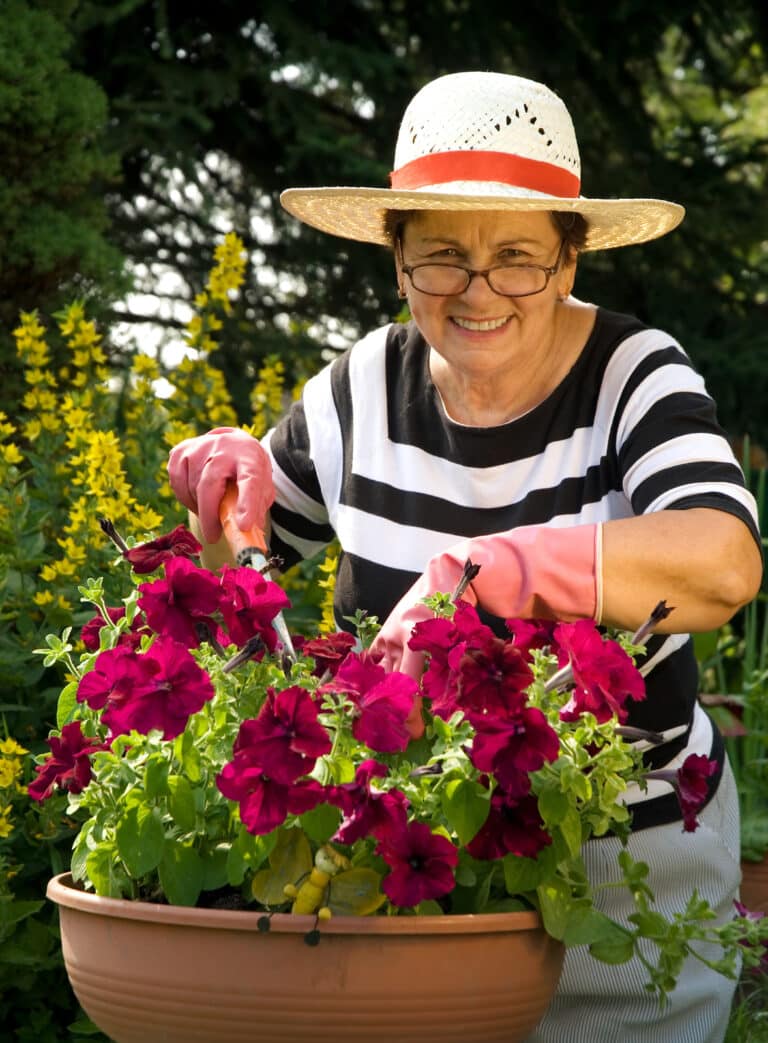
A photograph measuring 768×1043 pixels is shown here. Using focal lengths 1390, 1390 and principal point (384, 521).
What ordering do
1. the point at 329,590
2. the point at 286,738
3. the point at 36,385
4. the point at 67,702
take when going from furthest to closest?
the point at 36,385 < the point at 329,590 < the point at 67,702 < the point at 286,738

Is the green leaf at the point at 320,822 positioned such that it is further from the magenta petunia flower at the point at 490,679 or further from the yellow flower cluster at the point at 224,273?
the yellow flower cluster at the point at 224,273

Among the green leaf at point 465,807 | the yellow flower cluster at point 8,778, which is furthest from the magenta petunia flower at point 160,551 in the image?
the yellow flower cluster at point 8,778

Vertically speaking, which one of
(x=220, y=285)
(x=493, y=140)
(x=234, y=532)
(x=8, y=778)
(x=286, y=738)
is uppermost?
(x=493, y=140)

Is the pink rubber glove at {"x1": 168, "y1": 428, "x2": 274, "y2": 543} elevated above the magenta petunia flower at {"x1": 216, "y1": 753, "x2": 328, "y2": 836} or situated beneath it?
elevated above

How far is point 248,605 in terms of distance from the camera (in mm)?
1379

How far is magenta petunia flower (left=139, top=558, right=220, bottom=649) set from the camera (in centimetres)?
137

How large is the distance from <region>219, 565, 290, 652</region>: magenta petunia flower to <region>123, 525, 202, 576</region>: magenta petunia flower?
0.12 meters

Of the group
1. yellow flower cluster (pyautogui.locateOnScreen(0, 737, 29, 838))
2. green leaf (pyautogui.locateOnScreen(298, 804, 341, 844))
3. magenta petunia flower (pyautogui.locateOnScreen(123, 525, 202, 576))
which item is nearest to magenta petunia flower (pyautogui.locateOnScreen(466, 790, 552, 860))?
green leaf (pyautogui.locateOnScreen(298, 804, 341, 844))

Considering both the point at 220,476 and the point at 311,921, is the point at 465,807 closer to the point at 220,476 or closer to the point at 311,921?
the point at 311,921

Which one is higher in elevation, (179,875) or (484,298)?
(484,298)

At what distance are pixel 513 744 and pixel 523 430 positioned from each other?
0.86 m

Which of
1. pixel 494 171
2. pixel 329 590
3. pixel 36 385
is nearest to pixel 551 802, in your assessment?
pixel 494 171

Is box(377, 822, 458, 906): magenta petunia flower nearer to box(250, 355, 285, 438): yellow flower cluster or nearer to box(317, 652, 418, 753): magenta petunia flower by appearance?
box(317, 652, 418, 753): magenta petunia flower

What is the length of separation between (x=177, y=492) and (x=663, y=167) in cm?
416
